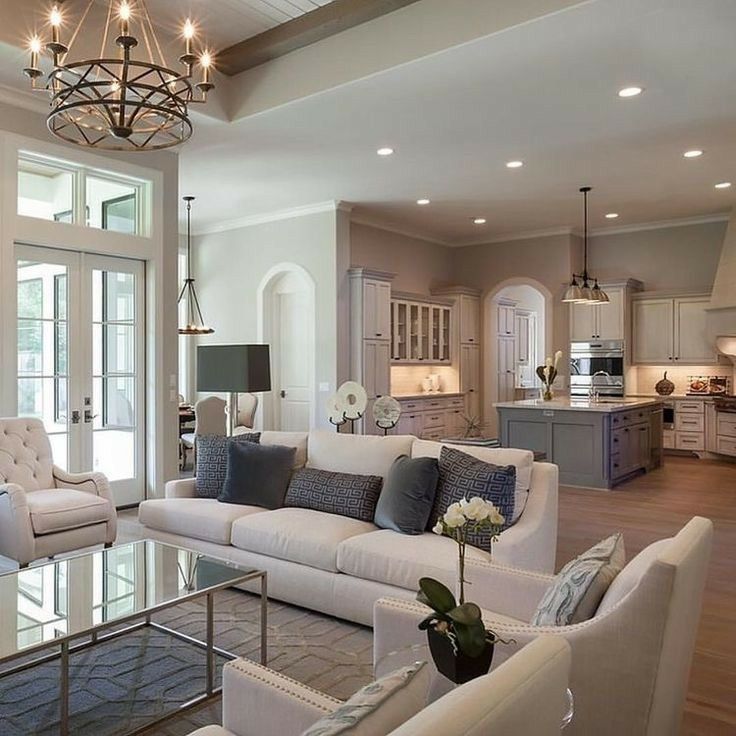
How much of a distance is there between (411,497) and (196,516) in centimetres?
138

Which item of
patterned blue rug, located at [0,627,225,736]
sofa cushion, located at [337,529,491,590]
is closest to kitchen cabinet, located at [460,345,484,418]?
sofa cushion, located at [337,529,491,590]

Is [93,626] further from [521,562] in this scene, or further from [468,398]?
[468,398]

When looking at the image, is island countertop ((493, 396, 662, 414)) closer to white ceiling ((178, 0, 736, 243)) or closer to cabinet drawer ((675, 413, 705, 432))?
cabinet drawer ((675, 413, 705, 432))

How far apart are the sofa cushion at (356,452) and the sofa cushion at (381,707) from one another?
8.75 ft

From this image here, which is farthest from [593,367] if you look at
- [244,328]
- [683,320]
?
[244,328]

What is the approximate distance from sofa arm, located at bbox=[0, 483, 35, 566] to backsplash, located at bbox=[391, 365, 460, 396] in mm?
5888

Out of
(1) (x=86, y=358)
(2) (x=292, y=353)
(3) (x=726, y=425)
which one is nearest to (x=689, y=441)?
(3) (x=726, y=425)

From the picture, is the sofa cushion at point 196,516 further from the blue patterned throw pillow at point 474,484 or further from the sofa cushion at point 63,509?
the blue patterned throw pillow at point 474,484

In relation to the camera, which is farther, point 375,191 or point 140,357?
point 375,191

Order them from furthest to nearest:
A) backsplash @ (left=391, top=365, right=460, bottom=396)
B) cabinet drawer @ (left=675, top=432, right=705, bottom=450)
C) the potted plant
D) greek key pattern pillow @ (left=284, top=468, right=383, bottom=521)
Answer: backsplash @ (left=391, top=365, right=460, bottom=396) → cabinet drawer @ (left=675, top=432, right=705, bottom=450) → greek key pattern pillow @ (left=284, top=468, right=383, bottom=521) → the potted plant

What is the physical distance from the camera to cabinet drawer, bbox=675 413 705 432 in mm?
8859

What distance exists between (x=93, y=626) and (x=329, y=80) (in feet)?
12.7

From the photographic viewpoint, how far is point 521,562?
→ 305 centimetres

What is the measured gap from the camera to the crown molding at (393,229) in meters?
8.68
